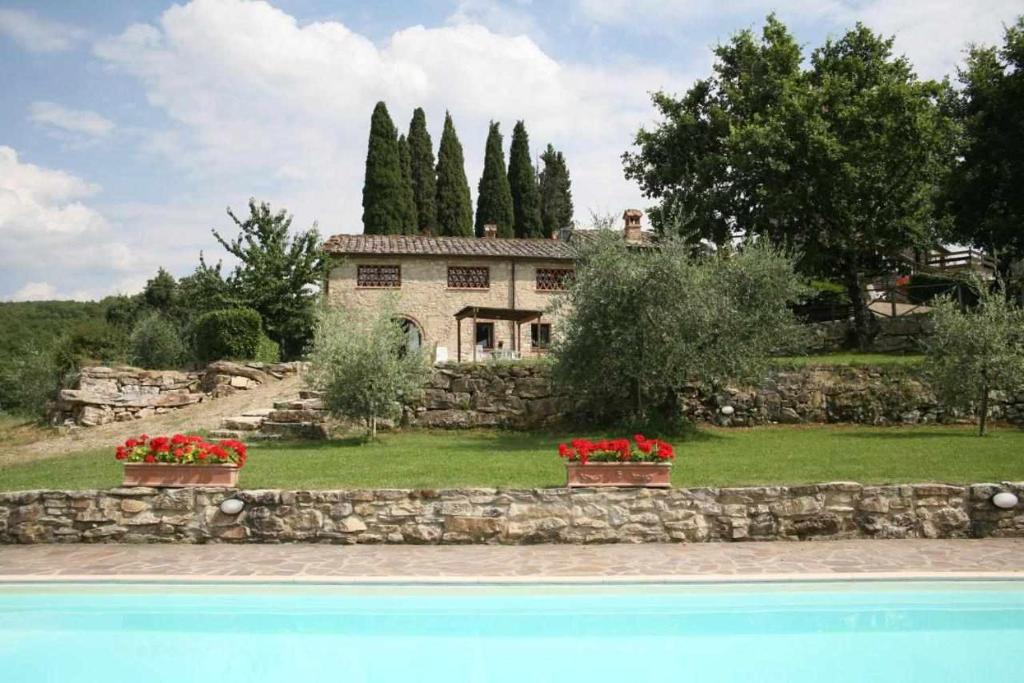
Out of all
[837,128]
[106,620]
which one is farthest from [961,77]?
[106,620]

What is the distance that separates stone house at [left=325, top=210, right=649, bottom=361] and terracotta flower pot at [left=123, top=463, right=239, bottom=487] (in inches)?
813

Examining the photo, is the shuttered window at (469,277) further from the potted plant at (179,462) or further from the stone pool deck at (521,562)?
the stone pool deck at (521,562)

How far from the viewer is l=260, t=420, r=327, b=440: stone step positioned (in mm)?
17016

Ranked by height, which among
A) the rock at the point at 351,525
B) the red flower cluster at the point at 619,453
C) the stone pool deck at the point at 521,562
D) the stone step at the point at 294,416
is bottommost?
the stone pool deck at the point at 521,562

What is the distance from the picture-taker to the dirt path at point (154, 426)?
15.8 m

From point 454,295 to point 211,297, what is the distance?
945cm

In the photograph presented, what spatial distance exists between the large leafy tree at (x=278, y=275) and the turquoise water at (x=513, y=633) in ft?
63.7

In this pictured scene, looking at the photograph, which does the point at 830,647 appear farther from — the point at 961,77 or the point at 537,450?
the point at 961,77

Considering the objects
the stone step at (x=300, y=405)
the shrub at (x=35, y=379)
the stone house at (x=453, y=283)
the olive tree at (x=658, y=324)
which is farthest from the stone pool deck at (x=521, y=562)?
the stone house at (x=453, y=283)

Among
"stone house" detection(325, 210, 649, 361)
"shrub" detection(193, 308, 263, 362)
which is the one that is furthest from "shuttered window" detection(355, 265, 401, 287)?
"shrub" detection(193, 308, 263, 362)

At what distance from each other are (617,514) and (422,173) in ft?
130

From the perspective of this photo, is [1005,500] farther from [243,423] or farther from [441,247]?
[441,247]

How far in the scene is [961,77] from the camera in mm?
25484

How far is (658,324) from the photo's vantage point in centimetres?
1553
